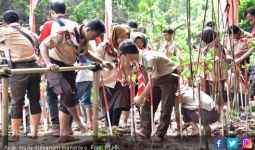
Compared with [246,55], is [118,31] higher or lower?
higher

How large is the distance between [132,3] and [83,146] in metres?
9.90

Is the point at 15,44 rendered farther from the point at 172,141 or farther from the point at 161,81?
the point at 172,141

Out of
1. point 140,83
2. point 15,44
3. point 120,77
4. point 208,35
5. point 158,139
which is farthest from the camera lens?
point 120,77

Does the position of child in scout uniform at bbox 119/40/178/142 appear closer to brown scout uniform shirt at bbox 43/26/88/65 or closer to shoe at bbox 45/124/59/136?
brown scout uniform shirt at bbox 43/26/88/65

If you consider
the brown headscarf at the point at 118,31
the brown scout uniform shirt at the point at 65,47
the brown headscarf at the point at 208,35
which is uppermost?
the brown headscarf at the point at 118,31

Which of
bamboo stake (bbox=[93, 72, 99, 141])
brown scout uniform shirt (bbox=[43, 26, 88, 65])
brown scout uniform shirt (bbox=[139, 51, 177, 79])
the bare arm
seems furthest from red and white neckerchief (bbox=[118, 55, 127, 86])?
the bare arm

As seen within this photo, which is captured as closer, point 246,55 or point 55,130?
point 55,130

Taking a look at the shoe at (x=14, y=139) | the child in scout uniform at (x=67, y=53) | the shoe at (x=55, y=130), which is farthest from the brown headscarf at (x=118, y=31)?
the shoe at (x=14, y=139)

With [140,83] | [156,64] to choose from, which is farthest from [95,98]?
[140,83]

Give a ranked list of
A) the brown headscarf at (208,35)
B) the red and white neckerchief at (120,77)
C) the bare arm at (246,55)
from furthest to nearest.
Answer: the red and white neckerchief at (120,77) → the bare arm at (246,55) → the brown headscarf at (208,35)

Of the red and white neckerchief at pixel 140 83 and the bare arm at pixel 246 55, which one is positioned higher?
the bare arm at pixel 246 55

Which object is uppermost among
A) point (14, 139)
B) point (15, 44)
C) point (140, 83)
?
point (15, 44)

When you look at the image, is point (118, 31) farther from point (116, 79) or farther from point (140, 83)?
point (140, 83)

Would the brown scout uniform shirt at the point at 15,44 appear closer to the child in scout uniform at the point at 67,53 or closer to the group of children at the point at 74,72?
the group of children at the point at 74,72
